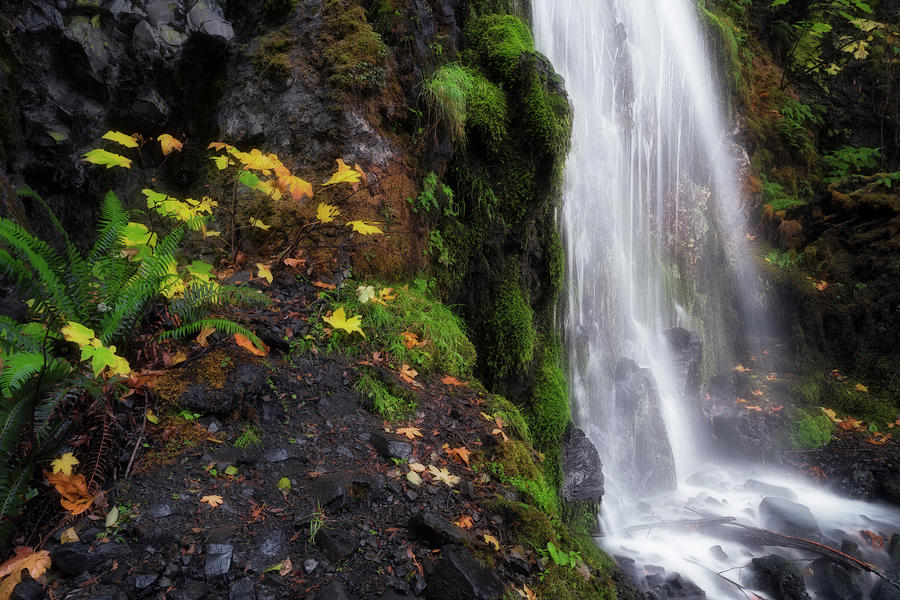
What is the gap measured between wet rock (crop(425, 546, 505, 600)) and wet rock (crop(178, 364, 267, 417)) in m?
1.36

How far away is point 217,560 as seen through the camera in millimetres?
1808

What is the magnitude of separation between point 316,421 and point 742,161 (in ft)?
38.3

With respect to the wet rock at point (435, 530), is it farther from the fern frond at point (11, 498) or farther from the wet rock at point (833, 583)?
the wet rock at point (833, 583)

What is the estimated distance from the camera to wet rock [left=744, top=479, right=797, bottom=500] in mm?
7227

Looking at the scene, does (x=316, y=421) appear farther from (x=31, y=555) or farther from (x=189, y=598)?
(x=31, y=555)

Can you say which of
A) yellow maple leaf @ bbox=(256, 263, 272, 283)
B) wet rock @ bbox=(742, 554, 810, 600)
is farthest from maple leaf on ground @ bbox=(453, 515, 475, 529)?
wet rock @ bbox=(742, 554, 810, 600)

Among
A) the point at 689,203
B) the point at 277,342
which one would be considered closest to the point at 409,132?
the point at 277,342

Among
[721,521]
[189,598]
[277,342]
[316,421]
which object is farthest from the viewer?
[721,521]

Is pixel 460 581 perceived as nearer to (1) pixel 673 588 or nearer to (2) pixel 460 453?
(2) pixel 460 453

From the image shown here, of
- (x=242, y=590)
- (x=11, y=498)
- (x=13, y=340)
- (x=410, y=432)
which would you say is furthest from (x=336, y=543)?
(x=13, y=340)

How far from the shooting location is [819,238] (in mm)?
9961

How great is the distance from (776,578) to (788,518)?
174 cm

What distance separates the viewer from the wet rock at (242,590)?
172 cm

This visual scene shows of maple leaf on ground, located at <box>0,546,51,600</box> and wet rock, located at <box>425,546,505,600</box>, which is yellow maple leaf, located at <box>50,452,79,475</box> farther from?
wet rock, located at <box>425,546,505,600</box>
